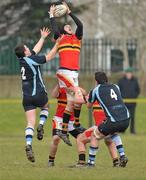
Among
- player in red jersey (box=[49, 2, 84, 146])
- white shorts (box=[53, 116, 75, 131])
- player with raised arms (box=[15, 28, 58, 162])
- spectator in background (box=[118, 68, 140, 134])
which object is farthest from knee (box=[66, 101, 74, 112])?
spectator in background (box=[118, 68, 140, 134])

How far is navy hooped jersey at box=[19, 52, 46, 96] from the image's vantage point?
16719 mm

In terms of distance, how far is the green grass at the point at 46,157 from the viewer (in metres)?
14.8

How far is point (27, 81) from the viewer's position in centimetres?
1686

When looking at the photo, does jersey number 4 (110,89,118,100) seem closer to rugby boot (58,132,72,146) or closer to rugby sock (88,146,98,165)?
rugby sock (88,146,98,165)

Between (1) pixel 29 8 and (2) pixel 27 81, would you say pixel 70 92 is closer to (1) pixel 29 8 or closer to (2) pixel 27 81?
(2) pixel 27 81

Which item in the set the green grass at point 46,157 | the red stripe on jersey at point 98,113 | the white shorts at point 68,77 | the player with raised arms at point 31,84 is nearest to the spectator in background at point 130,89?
the green grass at point 46,157

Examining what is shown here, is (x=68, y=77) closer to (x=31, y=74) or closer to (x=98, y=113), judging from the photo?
(x=31, y=74)

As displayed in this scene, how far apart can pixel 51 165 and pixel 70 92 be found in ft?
4.64

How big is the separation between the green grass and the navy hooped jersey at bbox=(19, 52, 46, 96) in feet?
4.62

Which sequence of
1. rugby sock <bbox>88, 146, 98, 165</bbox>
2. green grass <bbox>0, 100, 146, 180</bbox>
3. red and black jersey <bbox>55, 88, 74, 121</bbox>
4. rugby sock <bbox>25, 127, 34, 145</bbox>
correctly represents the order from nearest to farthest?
green grass <bbox>0, 100, 146, 180</bbox>, rugby sock <bbox>88, 146, 98, 165</bbox>, rugby sock <bbox>25, 127, 34, 145</bbox>, red and black jersey <bbox>55, 88, 74, 121</bbox>

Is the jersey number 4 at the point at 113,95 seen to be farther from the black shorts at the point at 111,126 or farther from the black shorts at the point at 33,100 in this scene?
the black shorts at the point at 33,100

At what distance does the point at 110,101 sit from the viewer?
16.2 metres

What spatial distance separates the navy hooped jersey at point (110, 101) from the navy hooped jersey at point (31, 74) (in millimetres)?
1189

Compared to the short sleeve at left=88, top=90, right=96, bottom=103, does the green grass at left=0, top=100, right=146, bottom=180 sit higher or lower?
lower
